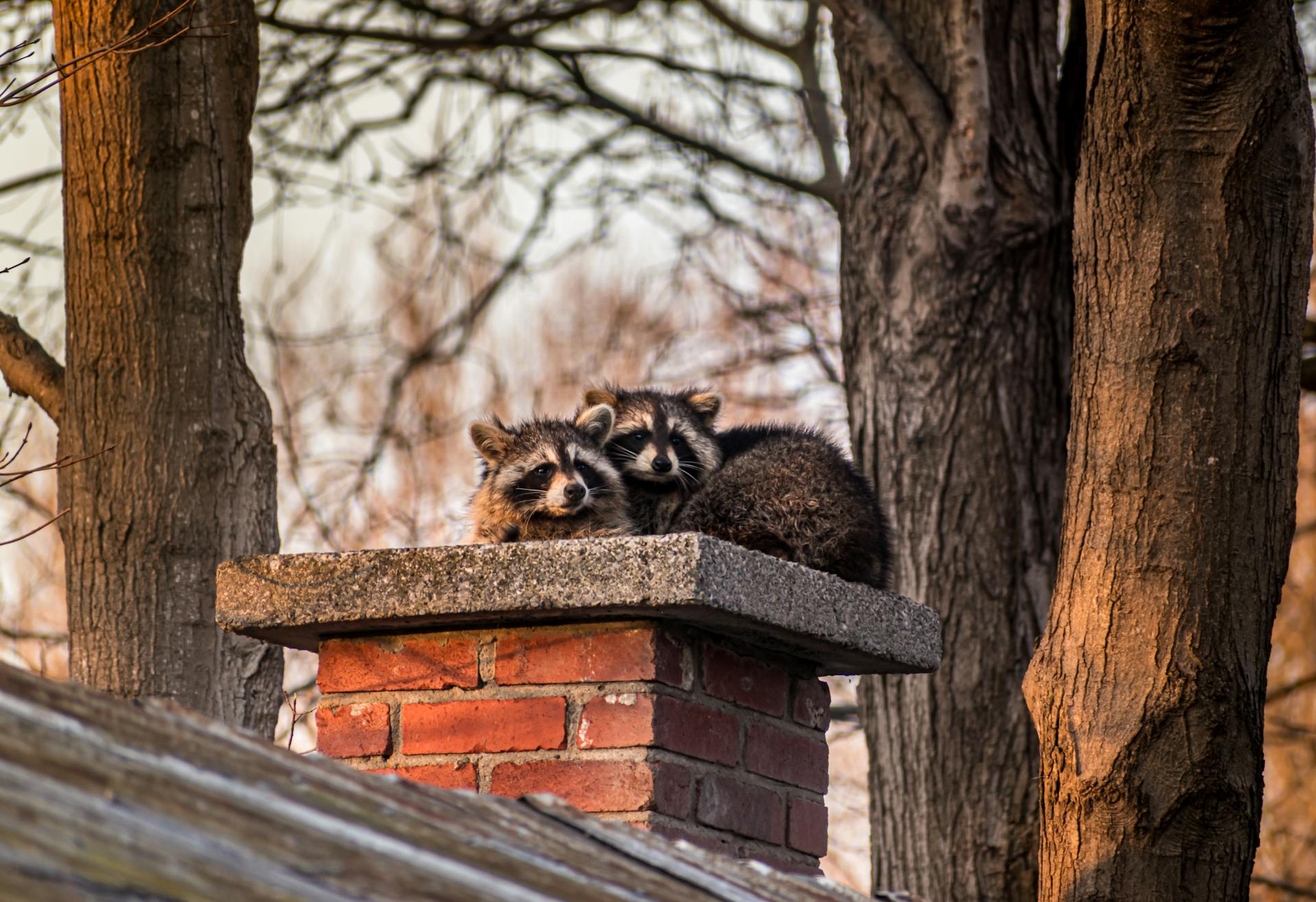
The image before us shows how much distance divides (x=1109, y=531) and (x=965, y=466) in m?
2.12

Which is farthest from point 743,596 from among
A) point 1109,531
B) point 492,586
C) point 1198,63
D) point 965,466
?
point 965,466

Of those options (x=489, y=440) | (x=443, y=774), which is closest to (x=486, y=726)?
(x=443, y=774)

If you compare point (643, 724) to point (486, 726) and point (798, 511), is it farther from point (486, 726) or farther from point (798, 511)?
point (798, 511)

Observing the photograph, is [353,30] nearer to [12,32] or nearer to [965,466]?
[12,32]

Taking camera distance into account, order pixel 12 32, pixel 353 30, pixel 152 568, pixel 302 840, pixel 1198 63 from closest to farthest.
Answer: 1. pixel 302 840
2. pixel 1198 63
3. pixel 152 568
4. pixel 12 32
5. pixel 353 30

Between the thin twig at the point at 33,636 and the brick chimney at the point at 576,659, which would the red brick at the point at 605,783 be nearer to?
the brick chimney at the point at 576,659

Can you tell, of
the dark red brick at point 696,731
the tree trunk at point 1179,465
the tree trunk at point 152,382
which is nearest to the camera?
the dark red brick at point 696,731

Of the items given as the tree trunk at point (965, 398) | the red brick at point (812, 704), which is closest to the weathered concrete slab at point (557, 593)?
the red brick at point (812, 704)

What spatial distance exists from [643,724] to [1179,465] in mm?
1594

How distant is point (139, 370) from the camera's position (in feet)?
14.2

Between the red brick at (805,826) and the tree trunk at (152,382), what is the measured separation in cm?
170

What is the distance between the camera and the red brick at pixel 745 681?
3.28m

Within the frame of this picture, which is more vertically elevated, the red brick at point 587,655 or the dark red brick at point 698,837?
the red brick at point 587,655

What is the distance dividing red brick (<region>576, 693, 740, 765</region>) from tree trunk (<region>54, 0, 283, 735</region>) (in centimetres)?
163
